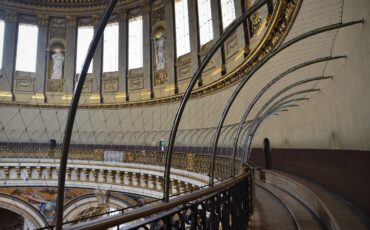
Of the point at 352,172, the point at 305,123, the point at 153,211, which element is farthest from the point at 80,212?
the point at 153,211

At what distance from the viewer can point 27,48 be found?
17234mm

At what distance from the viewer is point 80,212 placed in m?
12.7

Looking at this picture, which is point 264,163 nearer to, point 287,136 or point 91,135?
point 287,136

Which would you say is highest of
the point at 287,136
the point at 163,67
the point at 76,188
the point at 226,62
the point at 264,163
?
the point at 163,67

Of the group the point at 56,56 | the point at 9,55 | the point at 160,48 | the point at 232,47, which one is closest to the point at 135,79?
the point at 160,48

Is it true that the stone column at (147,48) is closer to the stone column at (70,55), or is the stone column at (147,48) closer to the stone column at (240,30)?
the stone column at (70,55)

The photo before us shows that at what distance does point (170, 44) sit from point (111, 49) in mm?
4335

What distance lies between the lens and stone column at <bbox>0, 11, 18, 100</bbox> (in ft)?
54.0

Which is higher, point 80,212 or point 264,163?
point 264,163

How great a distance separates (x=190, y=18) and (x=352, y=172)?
1137cm

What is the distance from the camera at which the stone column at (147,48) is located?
1577cm

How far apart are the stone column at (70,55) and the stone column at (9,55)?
2804 mm

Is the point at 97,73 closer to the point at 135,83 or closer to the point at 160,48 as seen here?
the point at 135,83

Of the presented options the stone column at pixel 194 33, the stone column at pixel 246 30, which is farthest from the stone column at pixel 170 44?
the stone column at pixel 246 30
